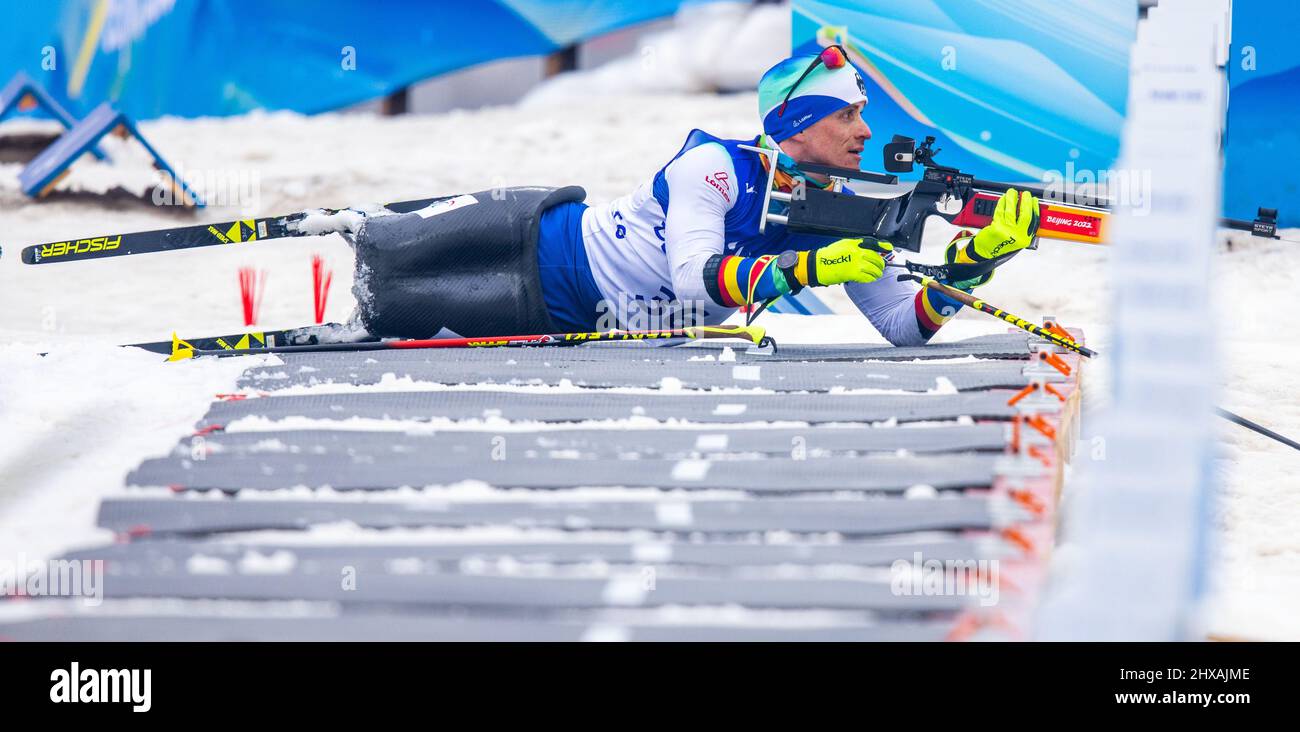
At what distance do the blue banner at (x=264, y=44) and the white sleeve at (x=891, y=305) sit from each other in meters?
6.01

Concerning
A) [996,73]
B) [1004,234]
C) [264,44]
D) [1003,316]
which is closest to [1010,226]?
[1004,234]

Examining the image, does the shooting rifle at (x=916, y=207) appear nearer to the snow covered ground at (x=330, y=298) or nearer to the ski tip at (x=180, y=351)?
the snow covered ground at (x=330, y=298)

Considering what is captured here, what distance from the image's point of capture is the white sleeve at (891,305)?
3881mm

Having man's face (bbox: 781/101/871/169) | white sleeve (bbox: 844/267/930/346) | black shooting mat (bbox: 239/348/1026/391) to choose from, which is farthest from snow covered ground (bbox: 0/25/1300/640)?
man's face (bbox: 781/101/871/169)

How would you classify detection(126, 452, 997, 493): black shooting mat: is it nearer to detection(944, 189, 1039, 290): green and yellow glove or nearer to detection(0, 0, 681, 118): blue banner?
detection(944, 189, 1039, 290): green and yellow glove

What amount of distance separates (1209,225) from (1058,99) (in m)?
4.16

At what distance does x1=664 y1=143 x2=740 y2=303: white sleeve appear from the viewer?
3.66 m

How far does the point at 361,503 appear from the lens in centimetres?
262

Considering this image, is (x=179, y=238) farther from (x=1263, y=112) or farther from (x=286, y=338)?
(x=1263, y=112)

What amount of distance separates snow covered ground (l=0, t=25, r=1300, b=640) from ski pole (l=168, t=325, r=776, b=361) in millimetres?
192

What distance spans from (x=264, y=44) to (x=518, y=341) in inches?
247

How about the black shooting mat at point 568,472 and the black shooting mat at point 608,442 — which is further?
the black shooting mat at point 608,442

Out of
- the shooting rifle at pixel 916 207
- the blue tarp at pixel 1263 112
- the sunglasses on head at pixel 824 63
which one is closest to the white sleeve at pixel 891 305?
the shooting rifle at pixel 916 207

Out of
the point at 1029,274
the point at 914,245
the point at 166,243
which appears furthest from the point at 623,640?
the point at 1029,274
